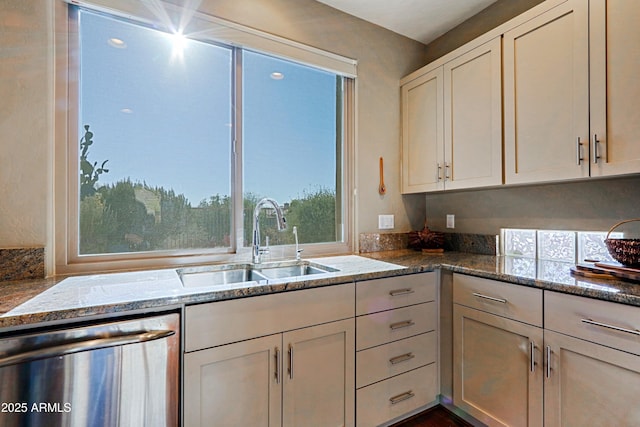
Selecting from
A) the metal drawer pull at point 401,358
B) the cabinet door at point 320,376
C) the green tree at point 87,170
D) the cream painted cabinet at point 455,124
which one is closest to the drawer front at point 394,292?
the cabinet door at point 320,376

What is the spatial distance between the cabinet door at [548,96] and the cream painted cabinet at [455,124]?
3.2 inches

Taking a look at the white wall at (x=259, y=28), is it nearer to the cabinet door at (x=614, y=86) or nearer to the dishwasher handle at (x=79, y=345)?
the dishwasher handle at (x=79, y=345)

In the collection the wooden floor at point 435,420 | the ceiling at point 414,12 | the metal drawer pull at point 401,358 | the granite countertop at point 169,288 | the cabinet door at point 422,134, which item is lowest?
the wooden floor at point 435,420

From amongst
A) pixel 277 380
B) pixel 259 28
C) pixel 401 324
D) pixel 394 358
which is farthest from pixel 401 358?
pixel 259 28

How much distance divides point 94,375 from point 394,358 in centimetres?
131

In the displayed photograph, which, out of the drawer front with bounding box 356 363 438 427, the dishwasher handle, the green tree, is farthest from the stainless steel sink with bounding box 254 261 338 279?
the green tree

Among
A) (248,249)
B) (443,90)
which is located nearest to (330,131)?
(443,90)

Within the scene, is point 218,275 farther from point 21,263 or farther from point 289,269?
point 21,263

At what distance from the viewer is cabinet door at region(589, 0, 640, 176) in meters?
1.32

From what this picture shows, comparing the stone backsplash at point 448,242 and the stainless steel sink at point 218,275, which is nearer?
the stainless steel sink at point 218,275

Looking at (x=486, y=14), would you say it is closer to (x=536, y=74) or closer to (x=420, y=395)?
(x=536, y=74)

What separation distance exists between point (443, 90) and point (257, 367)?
6.65 feet

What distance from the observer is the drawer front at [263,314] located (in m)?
1.17

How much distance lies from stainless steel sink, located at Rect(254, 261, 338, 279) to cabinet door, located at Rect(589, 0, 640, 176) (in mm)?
1426
